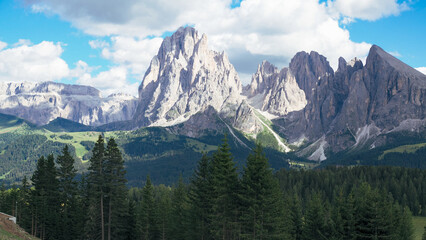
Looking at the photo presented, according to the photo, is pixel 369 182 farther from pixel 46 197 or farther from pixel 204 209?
pixel 46 197

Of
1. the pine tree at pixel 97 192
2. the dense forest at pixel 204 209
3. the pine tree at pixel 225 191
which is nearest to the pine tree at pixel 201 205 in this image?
the dense forest at pixel 204 209

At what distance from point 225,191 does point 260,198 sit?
5.88 metres

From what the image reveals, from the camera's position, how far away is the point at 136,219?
8931 cm

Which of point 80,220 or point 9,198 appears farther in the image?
point 9,198

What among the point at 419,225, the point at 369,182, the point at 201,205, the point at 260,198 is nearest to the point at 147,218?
the point at 201,205

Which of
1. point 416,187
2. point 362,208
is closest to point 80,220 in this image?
point 362,208

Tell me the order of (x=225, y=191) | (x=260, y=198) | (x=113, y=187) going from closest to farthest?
(x=260, y=198), (x=225, y=191), (x=113, y=187)

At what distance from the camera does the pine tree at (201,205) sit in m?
61.7

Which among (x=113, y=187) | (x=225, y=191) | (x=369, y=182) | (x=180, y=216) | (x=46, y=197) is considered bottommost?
(x=369, y=182)

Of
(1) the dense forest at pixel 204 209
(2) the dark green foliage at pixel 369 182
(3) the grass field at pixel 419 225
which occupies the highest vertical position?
(1) the dense forest at pixel 204 209

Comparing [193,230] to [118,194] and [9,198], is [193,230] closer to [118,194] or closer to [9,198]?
[118,194]

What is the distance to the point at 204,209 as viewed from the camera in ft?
205

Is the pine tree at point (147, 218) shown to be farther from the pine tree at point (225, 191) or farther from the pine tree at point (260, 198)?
the pine tree at point (260, 198)

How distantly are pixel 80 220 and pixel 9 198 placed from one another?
41.1 metres
